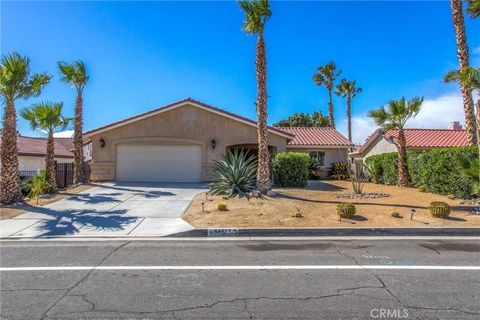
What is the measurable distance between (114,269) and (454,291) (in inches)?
201

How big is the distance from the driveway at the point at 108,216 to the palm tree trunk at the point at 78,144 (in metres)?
3.07

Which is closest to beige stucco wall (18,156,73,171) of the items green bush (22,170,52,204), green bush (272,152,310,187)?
green bush (22,170,52,204)

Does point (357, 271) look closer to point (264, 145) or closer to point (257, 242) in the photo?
point (257, 242)

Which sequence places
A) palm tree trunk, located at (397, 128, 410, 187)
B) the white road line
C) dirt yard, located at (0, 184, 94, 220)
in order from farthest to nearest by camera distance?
1. palm tree trunk, located at (397, 128, 410, 187)
2. dirt yard, located at (0, 184, 94, 220)
3. the white road line

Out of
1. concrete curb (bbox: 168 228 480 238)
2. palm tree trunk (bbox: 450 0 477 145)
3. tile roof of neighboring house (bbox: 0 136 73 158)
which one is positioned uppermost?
palm tree trunk (bbox: 450 0 477 145)

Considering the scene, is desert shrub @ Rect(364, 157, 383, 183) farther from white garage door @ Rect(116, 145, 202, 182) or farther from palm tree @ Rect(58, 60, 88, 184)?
palm tree @ Rect(58, 60, 88, 184)

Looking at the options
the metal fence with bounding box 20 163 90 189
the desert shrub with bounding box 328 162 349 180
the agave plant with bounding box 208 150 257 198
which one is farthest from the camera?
the desert shrub with bounding box 328 162 349 180

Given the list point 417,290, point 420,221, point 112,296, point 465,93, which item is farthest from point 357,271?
point 465,93

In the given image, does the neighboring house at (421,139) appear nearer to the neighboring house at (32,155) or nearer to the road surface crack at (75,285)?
the road surface crack at (75,285)

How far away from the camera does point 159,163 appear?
20.3 metres

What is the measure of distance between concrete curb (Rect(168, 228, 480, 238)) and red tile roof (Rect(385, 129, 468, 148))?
18713 mm

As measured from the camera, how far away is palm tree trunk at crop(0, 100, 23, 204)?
42.2 feet

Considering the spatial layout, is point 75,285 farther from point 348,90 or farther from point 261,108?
point 348,90

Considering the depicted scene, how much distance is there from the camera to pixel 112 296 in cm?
463
